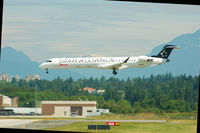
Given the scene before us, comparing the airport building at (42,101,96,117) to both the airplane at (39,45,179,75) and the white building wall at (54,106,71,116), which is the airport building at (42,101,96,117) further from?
the airplane at (39,45,179,75)

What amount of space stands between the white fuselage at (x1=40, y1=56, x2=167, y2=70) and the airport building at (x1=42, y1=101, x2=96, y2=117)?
4.93 metres

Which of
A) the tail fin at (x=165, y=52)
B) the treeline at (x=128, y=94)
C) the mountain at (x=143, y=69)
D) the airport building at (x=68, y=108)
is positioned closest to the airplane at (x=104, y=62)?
the tail fin at (x=165, y=52)

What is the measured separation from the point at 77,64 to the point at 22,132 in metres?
35.0

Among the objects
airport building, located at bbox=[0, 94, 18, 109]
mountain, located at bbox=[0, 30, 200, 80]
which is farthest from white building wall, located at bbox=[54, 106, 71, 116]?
mountain, located at bbox=[0, 30, 200, 80]

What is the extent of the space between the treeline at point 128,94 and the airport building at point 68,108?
11.5ft

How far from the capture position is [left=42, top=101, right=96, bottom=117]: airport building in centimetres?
5019

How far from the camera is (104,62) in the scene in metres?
52.0

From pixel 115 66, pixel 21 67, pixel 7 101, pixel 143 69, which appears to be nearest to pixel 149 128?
pixel 115 66

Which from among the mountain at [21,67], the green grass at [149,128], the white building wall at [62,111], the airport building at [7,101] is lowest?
the green grass at [149,128]

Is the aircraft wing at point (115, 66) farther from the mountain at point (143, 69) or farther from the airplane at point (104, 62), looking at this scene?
the mountain at point (143, 69)

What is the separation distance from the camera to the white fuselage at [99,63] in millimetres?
50406

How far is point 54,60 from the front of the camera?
50.6m

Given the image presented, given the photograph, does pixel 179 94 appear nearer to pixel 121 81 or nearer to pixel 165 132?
pixel 121 81

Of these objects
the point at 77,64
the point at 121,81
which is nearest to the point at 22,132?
the point at 77,64
